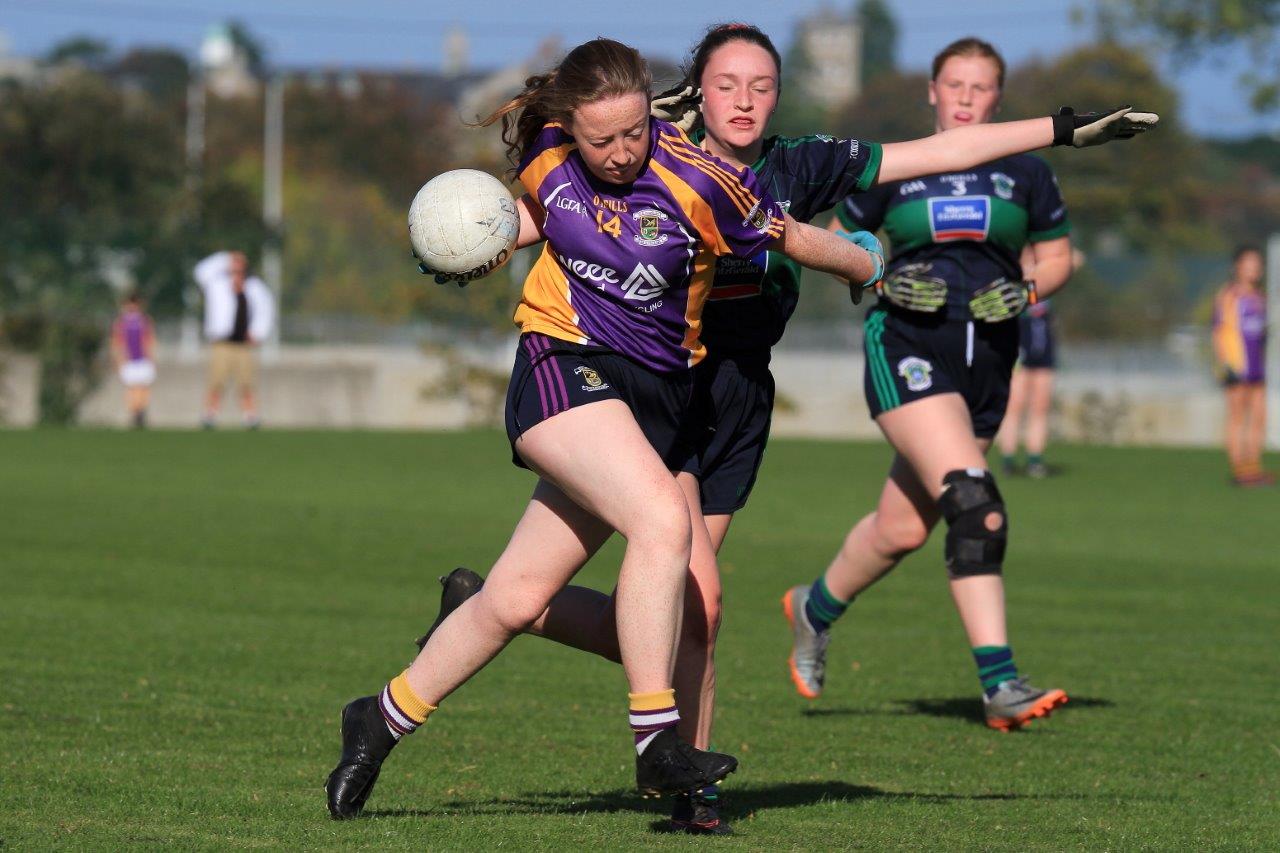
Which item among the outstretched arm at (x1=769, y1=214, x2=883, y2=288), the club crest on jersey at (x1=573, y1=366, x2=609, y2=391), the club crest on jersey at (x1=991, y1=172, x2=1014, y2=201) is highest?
the club crest on jersey at (x1=991, y1=172, x2=1014, y2=201)

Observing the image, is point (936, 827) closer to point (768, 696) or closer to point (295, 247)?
point (768, 696)

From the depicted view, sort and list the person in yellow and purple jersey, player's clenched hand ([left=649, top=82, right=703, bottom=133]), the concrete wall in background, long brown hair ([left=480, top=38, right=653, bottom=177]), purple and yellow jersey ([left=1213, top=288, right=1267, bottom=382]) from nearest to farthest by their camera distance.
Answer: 1. long brown hair ([left=480, top=38, right=653, bottom=177])
2. player's clenched hand ([left=649, top=82, right=703, bottom=133])
3. the person in yellow and purple jersey
4. purple and yellow jersey ([left=1213, top=288, right=1267, bottom=382])
5. the concrete wall in background

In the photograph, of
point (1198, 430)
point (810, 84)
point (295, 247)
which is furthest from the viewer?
point (810, 84)

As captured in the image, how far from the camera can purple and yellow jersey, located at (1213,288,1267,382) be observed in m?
19.7

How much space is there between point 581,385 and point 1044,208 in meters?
3.33

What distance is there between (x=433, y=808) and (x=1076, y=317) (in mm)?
46543

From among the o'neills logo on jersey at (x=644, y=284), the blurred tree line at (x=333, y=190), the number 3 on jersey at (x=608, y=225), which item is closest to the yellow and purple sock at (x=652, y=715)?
the o'neills logo on jersey at (x=644, y=284)

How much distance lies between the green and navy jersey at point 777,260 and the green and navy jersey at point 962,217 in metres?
1.87

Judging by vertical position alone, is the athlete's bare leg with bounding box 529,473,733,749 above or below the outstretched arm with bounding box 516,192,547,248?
below

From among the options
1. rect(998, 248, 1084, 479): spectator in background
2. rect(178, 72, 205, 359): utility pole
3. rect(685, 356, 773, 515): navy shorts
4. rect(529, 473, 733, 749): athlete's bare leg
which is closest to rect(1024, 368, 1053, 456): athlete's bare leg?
rect(998, 248, 1084, 479): spectator in background

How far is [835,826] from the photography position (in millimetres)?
5312

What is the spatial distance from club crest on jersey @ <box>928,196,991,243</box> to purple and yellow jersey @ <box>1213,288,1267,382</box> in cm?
1278

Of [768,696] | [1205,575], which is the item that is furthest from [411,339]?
[768,696]

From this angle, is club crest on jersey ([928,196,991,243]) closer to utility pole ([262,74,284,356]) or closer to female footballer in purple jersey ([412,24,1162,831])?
female footballer in purple jersey ([412,24,1162,831])
